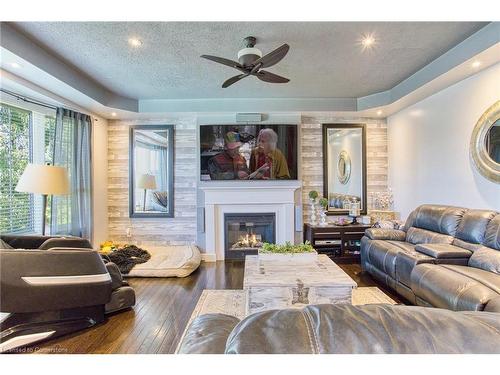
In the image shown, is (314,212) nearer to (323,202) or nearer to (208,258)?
(323,202)

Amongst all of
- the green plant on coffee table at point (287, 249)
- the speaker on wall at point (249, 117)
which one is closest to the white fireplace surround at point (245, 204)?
the speaker on wall at point (249, 117)

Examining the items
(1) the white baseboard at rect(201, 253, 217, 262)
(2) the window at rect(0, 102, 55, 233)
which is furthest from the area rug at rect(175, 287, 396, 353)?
(2) the window at rect(0, 102, 55, 233)

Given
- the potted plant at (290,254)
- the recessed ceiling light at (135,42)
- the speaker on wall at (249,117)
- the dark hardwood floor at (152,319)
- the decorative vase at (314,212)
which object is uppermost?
the recessed ceiling light at (135,42)

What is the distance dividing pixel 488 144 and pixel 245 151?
3282 millimetres

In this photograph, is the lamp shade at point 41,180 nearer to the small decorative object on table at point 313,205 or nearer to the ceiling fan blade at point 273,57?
the ceiling fan blade at point 273,57

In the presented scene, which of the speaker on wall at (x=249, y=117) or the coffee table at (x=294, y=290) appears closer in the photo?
the coffee table at (x=294, y=290)

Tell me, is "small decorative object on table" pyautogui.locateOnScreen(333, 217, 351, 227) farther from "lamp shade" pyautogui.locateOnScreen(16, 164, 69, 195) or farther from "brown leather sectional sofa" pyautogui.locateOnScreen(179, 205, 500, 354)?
"lamp shade" pyautogui.locateOnScreen(16, 164, 69, 195)

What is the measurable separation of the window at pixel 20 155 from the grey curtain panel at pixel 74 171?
0.53 ft

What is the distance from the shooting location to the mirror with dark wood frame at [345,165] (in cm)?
515

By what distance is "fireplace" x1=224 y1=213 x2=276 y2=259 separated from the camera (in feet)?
16.3

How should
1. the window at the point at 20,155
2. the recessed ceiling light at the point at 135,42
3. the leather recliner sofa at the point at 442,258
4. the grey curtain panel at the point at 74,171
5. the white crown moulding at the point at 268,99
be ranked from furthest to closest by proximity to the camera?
1. the grey curtain panel at the point at 74,171
2. the window at the point at 20,155
3. the recessed ceiling light at the point at 135,42
4. the white crown moulding at the point at 268,99
5. the leather recliner sofa at the point at 442,258

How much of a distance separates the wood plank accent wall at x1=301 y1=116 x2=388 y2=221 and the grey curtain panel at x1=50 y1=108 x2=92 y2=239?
12.0ft

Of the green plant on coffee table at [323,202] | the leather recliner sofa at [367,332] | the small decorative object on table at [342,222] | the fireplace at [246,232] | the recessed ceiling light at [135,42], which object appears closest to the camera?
the leather recliner sofa at [367,332]
